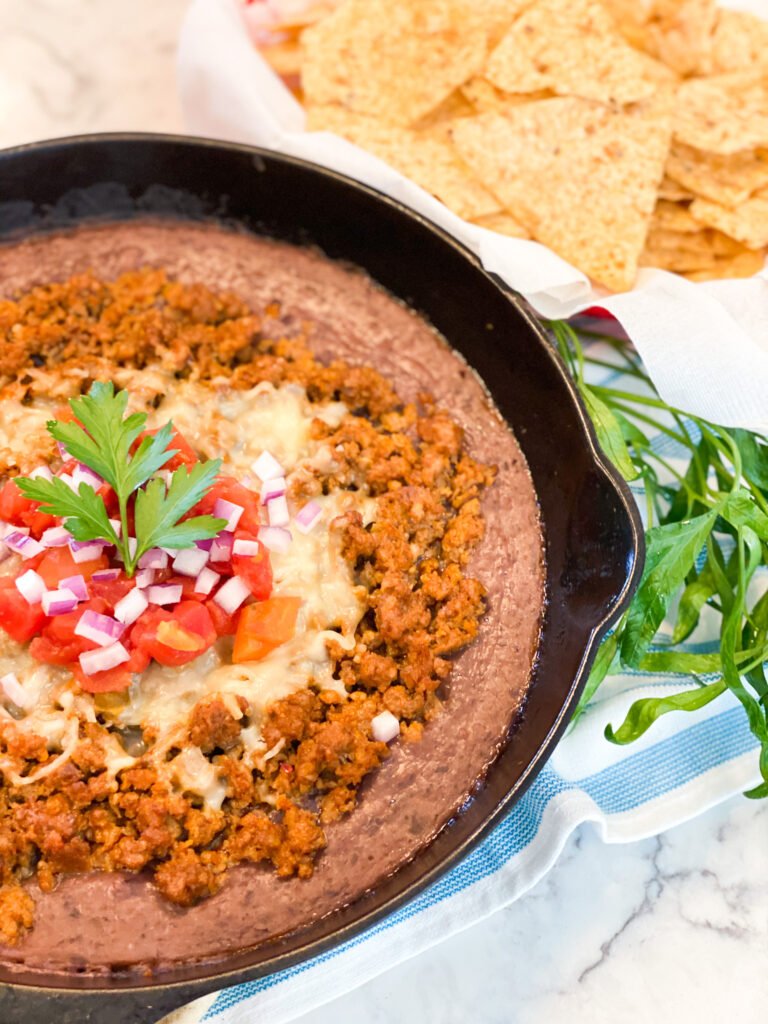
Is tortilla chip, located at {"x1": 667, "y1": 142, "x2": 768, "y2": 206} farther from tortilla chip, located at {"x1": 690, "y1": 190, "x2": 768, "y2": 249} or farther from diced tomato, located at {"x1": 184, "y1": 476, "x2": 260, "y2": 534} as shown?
diced tomato, located at {"x1": 184, "y1": 476, "x2": 260, "y2": 534}

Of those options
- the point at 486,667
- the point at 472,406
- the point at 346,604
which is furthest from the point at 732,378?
the point at 346,604

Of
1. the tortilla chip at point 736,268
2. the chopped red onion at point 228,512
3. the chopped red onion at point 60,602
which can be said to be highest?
the tortilla chip at point 736,268

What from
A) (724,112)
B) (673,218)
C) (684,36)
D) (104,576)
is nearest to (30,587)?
(104,576)

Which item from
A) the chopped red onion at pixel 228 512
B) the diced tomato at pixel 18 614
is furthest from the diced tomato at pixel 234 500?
the diced tomato at pixel 18 614

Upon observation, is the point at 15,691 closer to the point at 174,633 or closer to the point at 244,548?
the point at 174,633

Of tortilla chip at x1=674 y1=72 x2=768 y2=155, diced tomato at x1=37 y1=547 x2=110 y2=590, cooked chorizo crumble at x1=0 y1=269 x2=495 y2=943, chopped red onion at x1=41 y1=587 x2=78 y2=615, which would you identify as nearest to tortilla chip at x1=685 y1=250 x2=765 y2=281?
tortilla chip at x1=674 y1=72 x2=768 y2=155

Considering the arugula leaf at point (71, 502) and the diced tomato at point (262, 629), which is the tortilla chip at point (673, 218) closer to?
the diced tomato at point (262, 629)
